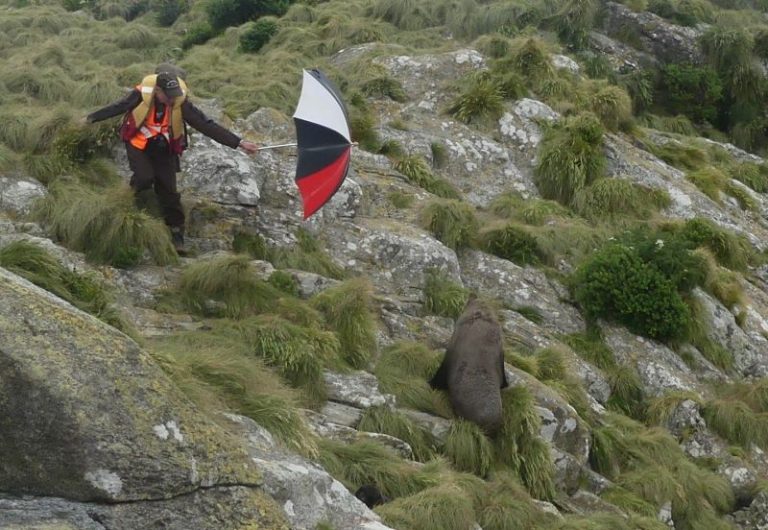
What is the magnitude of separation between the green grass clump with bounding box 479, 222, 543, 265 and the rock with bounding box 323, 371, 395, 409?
4300 millimetres

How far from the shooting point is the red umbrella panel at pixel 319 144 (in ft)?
31.4

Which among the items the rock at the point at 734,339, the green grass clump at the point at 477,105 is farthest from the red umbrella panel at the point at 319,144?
the green grass clump at the point at 477,105

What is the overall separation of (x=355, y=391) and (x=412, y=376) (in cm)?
107

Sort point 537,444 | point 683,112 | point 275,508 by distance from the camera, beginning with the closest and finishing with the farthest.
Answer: point 275,508 → point 537,444 → point 683,112

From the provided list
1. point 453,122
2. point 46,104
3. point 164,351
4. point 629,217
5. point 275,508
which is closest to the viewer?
point 275,508

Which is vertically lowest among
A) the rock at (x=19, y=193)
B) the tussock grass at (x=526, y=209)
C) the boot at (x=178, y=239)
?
the tussock grass at (x=526, y=209)

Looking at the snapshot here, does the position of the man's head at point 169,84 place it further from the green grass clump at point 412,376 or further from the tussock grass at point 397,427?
the tussock grass at point 397,427

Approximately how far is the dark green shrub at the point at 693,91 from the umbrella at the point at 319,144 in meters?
11.3

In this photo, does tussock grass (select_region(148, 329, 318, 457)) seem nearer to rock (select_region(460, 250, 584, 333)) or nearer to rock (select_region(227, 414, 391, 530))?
rock (select_region(227, 414, 391, 530))

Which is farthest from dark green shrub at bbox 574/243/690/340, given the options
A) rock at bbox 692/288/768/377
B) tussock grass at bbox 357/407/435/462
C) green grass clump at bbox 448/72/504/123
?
tussock grass at bbox 357/407/435/462

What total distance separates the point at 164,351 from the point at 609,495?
464cm

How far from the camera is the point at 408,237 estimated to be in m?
12.5

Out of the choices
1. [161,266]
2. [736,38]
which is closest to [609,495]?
[161,266]

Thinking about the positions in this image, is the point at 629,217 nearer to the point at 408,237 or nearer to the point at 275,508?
the point at 408,237
